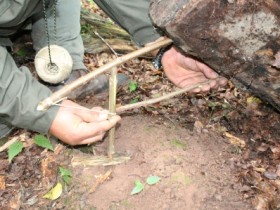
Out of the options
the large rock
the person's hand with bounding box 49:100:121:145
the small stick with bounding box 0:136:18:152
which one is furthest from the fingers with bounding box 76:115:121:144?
the small stick with bounding box 0:136:18:152

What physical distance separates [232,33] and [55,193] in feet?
5.71

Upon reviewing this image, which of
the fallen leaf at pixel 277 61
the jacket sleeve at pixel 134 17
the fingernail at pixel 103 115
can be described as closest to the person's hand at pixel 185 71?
the jacket sleeve at pixel 134 17

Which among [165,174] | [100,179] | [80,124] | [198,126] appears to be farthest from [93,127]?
[198,126]

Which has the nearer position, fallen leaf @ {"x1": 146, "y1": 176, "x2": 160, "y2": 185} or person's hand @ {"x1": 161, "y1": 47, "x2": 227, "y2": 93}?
fallen leaf @ {"x1": 146, "y1": 176, "x2": 160, "y2": 185}

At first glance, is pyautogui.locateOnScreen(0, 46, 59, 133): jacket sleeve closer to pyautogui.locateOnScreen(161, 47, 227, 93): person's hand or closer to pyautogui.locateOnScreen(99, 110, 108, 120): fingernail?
pyautogui.locateOnScreen(99, 110, 108, 120): fingernail

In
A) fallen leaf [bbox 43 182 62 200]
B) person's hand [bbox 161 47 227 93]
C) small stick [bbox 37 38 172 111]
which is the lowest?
fallen leaf [bbox 43 182 62 200]

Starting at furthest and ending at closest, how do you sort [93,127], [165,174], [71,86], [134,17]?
[134,17]
[165,174]
[93,127]
[71,86]

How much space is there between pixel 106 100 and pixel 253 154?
1537 mm

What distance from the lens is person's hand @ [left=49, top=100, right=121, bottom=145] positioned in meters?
2.77

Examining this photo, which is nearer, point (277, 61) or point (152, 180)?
point (277, 61)

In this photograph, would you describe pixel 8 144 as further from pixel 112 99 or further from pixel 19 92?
pixel 112 99

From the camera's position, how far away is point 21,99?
110 inches

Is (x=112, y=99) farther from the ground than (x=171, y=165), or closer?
farther from the ground

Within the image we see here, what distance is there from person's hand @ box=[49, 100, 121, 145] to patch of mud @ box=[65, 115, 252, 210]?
302mm
